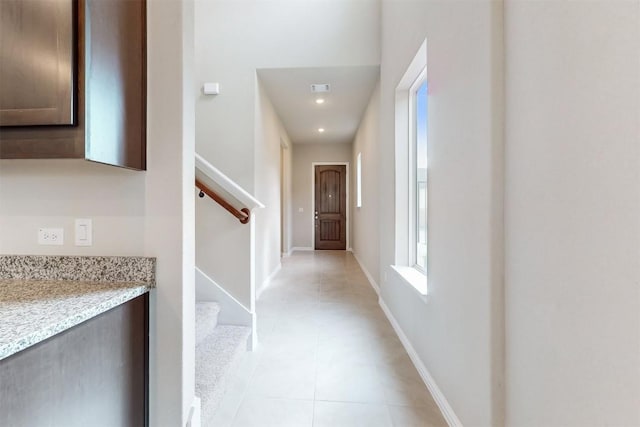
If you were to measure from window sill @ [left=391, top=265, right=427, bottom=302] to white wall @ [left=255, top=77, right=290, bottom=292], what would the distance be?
1741mm

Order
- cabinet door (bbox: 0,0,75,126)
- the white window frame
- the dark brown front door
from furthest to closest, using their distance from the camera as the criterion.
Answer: the dark brown front door < the white window frame < cabinet door (bbox: 0,0,75,126)

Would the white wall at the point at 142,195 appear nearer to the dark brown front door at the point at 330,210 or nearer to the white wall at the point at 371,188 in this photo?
the white wall at the point at 371,188

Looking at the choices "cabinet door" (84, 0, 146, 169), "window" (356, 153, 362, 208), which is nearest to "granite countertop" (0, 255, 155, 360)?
"cabinet door" (84, 0, 146, 169)

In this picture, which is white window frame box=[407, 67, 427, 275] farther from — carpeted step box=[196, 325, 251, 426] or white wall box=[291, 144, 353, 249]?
white wall box=[291, 144, 353, 249]

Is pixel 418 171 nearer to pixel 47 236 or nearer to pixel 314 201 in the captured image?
pixel 47 236

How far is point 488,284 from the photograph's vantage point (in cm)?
117

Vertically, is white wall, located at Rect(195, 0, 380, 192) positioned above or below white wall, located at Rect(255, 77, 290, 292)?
above

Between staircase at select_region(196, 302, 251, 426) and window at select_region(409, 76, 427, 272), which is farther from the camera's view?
window at select_region(409, 76, 427, 272)

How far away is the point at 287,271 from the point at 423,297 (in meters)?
3.30

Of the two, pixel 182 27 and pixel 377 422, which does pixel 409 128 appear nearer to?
pixel 182 27

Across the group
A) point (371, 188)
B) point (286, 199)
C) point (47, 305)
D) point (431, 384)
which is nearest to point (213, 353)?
point (47, 305)

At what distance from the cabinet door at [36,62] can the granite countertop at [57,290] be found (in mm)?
533

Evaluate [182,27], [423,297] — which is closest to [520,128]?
[423,297]

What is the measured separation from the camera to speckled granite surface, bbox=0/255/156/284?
3.68ft
